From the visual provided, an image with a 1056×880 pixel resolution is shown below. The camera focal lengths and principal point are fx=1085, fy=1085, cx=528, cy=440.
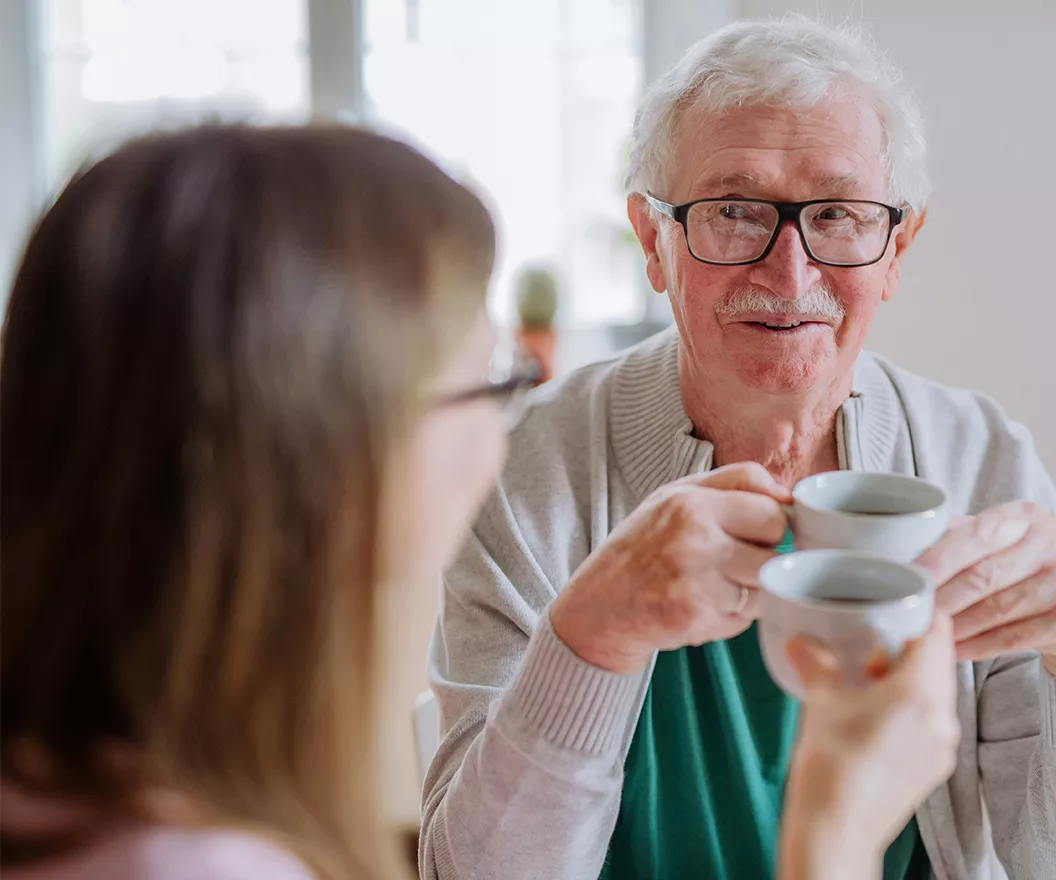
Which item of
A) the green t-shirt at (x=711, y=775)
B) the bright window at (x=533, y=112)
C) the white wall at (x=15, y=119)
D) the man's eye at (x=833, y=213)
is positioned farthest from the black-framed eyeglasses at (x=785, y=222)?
the white wall at (x=15, y=119)

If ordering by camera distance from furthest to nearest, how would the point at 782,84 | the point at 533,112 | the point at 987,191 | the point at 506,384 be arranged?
1. the point at 533,112
2. the point at 987,191
3. the point at 782,84
4. the point at 506,384

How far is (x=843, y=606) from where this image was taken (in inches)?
27.9

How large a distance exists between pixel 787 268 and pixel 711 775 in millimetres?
609

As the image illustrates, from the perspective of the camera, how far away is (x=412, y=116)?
3285 millimetres

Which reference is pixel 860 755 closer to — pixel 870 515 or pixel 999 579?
pixel 870 515

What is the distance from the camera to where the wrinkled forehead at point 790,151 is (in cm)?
127

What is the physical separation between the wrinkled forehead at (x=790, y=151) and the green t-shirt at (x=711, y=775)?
1.39ft

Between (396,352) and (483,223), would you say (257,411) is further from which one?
(483,223)

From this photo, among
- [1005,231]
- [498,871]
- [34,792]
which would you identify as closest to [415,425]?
[34,792]

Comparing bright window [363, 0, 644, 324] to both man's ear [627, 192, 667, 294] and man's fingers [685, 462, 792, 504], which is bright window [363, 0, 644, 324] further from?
man's fingers [685, 462, 792, 504]

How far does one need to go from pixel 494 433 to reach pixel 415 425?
0.11 metres

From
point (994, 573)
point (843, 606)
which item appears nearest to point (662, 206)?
point (994, 573)

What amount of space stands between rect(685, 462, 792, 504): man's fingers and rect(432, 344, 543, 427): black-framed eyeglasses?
24 cm

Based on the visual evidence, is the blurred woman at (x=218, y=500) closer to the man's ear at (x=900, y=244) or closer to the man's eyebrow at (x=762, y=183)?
the man's eyebrow at (x=762, y=183)
